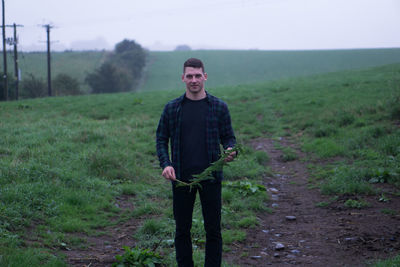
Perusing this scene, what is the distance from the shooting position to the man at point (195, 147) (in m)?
3.74

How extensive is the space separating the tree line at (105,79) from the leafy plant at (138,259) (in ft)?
110

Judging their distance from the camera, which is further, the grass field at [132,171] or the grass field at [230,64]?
the grass field at [230,64]

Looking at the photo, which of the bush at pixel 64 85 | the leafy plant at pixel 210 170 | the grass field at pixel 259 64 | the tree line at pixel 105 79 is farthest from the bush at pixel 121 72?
the leafy plant at pixel 210 170

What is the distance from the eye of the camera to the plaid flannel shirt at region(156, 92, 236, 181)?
376 centimetres

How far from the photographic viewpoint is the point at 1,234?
4781 millimetres

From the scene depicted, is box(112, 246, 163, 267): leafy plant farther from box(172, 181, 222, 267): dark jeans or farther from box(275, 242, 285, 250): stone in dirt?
box(275, 242, 285, 250): stone in dirt

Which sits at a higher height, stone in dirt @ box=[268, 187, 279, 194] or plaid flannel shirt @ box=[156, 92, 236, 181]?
plaid flannel shirt @ box=[156, 92, 236, 181]

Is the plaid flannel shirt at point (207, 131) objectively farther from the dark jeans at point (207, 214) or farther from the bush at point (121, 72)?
the bush at point (121, 72)

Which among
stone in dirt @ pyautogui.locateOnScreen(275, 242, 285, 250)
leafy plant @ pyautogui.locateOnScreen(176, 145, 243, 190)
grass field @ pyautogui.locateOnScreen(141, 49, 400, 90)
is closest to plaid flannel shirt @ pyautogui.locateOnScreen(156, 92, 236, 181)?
leafy plant @ pyautogui.locateOnScreen(176, 145, 243, 190)

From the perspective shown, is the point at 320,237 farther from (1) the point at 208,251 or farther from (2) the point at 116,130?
(2) the point at 116,130

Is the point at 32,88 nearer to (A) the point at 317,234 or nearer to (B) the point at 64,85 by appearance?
(B) the point at 64,85

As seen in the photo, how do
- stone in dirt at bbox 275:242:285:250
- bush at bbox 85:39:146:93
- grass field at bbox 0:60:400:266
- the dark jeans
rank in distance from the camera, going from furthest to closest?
bush at bbox 85:39:146:93
grass field at bbox 0:60:400:266
stone in dirt at bbox 275:242:285:250
the dark jeans

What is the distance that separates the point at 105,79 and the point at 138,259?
44.0m

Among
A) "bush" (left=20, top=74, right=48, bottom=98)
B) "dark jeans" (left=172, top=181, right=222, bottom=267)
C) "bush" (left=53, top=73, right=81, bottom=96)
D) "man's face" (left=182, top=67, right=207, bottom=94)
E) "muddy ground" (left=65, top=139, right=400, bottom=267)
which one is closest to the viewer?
"man's face" (left=182, top=67, right=207, bottom=94)
